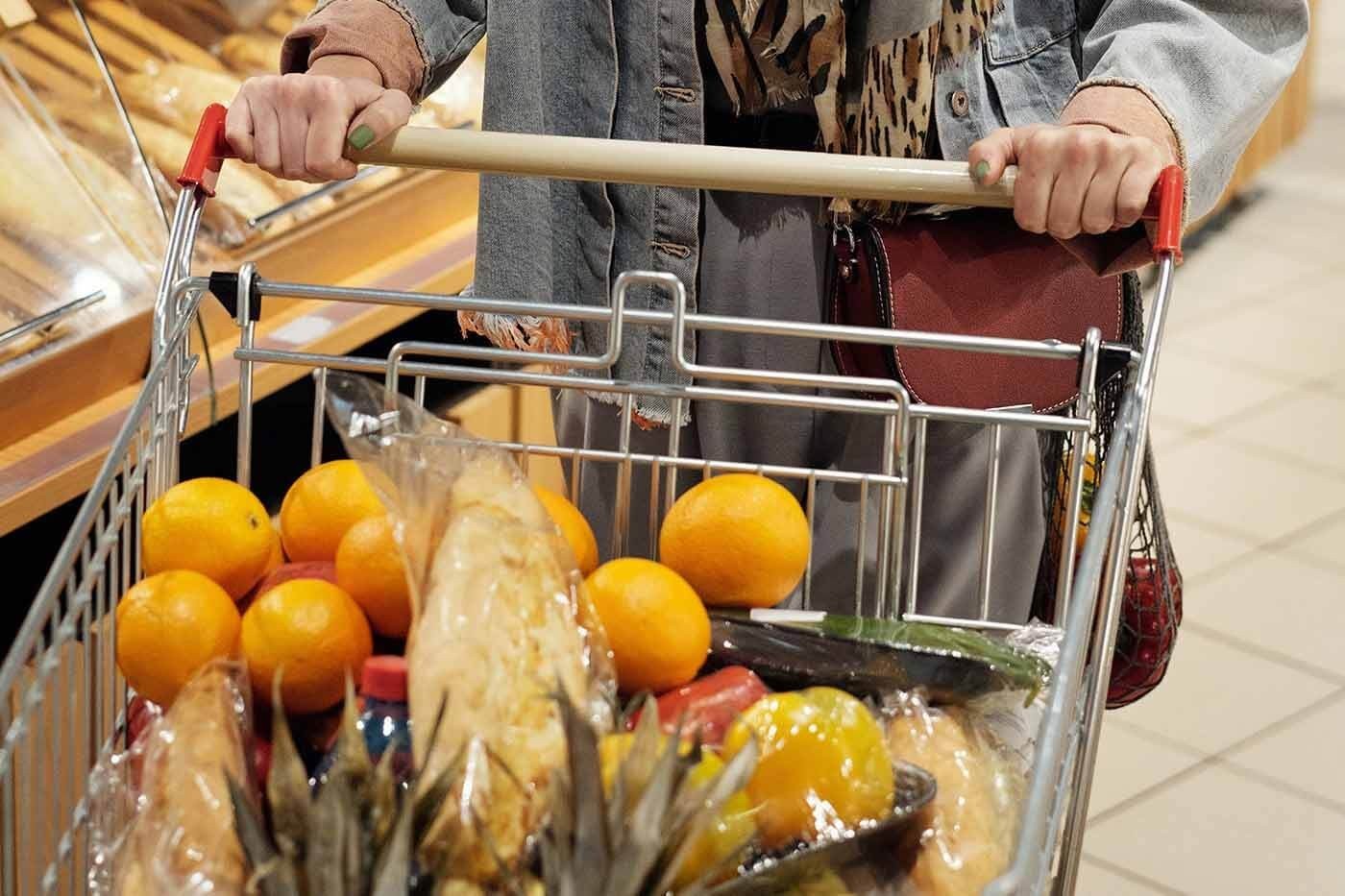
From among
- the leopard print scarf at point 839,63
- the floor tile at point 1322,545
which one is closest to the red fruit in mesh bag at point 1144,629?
the leopard print scarf at point 839,63

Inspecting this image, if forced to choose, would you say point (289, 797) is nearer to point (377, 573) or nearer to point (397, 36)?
point (377, 573)

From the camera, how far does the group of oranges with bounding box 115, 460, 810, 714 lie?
3.41ft

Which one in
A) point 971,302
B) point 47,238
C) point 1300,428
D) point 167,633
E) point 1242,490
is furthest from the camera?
point 1300,428

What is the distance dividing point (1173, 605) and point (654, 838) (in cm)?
89

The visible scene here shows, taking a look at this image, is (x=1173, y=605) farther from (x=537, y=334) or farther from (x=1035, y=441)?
(x=537, y=334)

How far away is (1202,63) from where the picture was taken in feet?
4.35

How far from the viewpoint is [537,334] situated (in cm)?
153

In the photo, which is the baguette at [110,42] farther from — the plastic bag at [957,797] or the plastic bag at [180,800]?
the plastic bag at [957,797]

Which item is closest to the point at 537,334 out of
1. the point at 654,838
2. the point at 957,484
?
Answer: the point at 957,484

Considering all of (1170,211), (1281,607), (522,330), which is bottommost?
(1281,607)

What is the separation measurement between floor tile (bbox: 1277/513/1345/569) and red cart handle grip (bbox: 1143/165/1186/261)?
7.18 feet

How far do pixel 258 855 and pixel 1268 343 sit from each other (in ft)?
12.0

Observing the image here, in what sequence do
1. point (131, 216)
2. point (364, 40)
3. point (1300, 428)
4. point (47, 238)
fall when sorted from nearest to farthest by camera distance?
point (364, 40) → point (47, 238) → point (131, 216) → point (1300, 428)

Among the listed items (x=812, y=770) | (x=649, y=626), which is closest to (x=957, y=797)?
(x=812, y=770)
